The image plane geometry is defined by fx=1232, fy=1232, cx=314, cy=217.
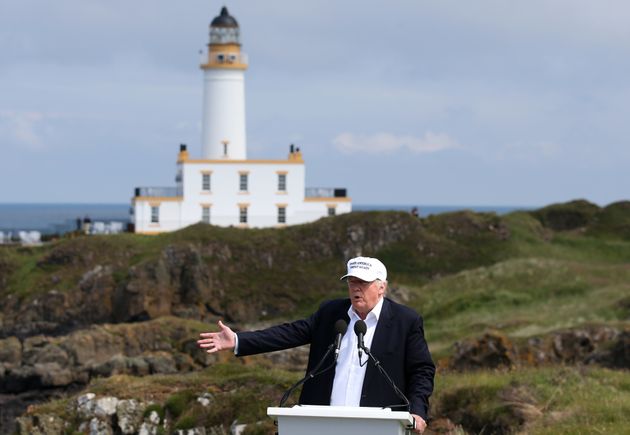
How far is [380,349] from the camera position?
988 centimetres

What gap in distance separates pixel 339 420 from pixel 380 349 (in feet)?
4.47

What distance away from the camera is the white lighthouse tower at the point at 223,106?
259 feet

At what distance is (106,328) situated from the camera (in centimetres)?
4175

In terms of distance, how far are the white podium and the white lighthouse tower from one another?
70534mm

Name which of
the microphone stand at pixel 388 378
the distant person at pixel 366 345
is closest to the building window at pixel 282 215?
the distant person at pixel 366 345

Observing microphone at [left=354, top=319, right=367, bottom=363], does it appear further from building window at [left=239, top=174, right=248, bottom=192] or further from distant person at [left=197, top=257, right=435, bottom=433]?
building window at [left=239, top=174, right=248, bottom=192]

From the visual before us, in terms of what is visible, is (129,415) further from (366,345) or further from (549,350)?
(549,350)

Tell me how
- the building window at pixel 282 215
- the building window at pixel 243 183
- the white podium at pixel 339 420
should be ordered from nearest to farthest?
the white podium at pixel 339 420 < the building window at pixel 243 183 < the building window at pixel 282 215

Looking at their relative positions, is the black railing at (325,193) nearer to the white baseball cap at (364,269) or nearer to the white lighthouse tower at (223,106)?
the white lighthouse tower at (223,106)

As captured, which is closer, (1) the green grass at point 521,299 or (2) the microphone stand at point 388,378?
(2) the microphone stand at point 388,378

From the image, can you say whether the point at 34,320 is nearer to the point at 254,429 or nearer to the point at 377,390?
the point at 254,429

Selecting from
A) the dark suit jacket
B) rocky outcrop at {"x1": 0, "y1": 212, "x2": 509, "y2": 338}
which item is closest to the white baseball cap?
the dark suit jacket

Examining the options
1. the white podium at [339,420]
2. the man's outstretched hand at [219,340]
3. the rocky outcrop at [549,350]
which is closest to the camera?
the white podium at [339,420]

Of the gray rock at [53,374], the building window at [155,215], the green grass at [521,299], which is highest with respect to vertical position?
the building window at [155,215]
